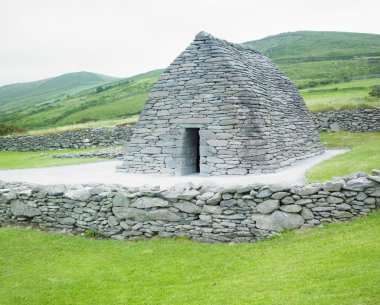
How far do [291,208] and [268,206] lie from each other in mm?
504

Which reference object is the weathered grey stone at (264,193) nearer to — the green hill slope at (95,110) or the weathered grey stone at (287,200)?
the weathered grey stone at (287,200)

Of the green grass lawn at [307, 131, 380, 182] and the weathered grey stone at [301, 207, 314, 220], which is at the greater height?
the green grass lawn at [307, 131, 380, 182]

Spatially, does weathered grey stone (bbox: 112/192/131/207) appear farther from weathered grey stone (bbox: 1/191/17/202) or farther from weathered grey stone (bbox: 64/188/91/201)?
weathered grey stone (bbox: 1/191/17/202)

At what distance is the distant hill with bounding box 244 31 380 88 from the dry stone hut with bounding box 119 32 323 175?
39202 mm

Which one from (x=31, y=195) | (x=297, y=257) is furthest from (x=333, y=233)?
(x=31, y=195)

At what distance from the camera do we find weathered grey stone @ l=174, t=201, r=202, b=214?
9766 mm

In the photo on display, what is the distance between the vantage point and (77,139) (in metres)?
33.5

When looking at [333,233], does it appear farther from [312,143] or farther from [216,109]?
[312,143]

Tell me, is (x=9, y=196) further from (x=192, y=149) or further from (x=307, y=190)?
(x=307, y=190)

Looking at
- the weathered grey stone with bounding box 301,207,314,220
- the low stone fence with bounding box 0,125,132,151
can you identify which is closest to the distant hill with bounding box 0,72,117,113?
the low stone fence with bounding box 0,125,132,151

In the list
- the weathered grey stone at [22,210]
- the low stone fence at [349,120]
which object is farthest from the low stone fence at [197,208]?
the low stone fence at [349,120]

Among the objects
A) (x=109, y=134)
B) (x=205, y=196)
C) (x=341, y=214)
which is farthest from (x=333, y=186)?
(x=109, y=134)

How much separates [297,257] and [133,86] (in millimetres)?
100624

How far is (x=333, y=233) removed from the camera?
324 inches
